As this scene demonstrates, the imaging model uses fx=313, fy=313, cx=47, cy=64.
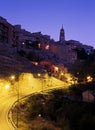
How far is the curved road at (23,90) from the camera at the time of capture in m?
44.2

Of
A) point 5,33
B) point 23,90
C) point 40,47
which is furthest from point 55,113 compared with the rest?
point 40,47

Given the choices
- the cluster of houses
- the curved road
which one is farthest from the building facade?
the curved road

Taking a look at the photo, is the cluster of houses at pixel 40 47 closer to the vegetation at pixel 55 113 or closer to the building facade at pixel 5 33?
the building facade at pixel 5 33

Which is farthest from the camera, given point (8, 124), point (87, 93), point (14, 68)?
point (14, 68)

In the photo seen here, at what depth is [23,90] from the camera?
69.0 meters

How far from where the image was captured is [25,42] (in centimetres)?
11781

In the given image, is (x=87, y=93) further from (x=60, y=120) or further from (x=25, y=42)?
(x=25, y=42)

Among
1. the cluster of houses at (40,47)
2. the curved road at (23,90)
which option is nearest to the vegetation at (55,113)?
the curved road at (23,90)

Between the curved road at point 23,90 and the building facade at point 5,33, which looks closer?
the curved road at point 23,90

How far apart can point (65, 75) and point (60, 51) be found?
→ 2783 centimetres

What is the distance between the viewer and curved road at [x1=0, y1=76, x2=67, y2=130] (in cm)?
4422

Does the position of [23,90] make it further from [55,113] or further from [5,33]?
[5,33]

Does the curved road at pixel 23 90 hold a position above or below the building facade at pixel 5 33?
below

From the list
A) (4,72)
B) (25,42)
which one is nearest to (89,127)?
(4,72)
